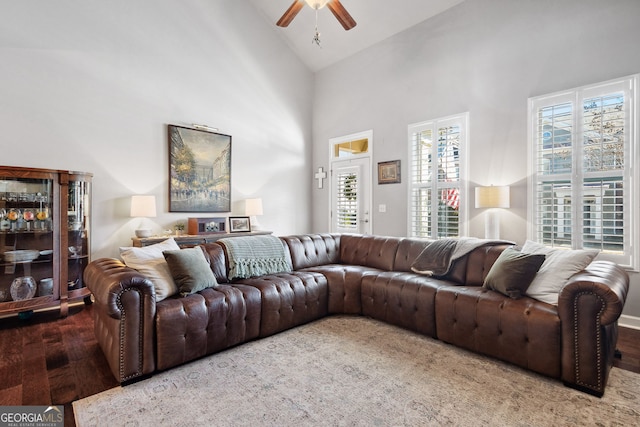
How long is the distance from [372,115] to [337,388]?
15.0 ft

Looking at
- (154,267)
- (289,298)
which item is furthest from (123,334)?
(289,298)

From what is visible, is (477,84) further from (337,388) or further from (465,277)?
(337,388)

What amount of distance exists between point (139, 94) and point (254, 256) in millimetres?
2970

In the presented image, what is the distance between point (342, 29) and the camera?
17.9 feet

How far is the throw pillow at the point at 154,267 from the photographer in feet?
8.01

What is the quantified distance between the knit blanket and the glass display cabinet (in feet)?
5.79

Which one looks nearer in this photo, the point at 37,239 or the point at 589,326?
the point at 589,326

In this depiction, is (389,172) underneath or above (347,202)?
above

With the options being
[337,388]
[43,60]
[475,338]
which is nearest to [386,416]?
[337,388]

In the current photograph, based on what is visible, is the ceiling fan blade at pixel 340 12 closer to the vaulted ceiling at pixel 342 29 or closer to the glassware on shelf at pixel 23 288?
the vaulted ceiling at pixel 342 29

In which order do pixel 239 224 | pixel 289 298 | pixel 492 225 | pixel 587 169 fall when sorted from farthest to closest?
pixel 239 224
pixel 492 225
pixel 587 169
pixel 289 298

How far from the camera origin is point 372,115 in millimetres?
5578

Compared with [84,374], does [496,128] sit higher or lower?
higher

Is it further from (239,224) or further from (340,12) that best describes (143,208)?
(340,12)
